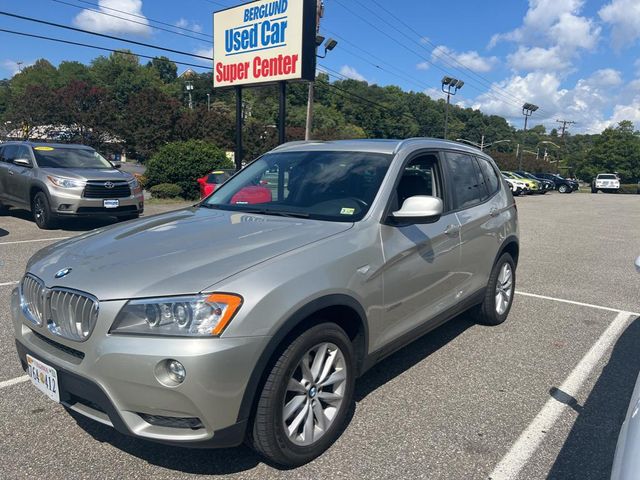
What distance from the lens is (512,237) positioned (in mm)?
5098

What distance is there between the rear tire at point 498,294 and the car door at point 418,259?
888 millimetres

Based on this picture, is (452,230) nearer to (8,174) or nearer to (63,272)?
(63,272)

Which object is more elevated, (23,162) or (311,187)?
(311,187)

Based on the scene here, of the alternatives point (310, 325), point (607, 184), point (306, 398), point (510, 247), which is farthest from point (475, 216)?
point (607, 184)

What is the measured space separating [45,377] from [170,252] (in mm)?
867

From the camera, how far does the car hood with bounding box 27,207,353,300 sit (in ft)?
7.75

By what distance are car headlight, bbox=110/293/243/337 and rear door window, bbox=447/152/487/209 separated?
8.18 ft

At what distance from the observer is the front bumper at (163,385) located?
2.19 meters

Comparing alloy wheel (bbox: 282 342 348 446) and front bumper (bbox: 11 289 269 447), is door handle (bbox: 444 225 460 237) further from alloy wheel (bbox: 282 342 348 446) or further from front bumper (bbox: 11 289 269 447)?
front bumper (bbox: 11 289 269 447)

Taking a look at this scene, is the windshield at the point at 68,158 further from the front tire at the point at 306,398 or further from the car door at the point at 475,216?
the front tire at the point at 306,398

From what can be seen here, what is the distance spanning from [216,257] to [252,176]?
5.73ft

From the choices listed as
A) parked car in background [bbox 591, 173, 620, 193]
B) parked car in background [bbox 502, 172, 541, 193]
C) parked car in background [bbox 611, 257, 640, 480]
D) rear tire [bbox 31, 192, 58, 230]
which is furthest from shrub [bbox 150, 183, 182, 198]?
parked car in background [bbox 591, 173, 620, 193]

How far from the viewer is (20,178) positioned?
1070cm

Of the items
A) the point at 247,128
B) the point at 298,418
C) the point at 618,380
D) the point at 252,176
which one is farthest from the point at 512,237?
the point at 247,128
